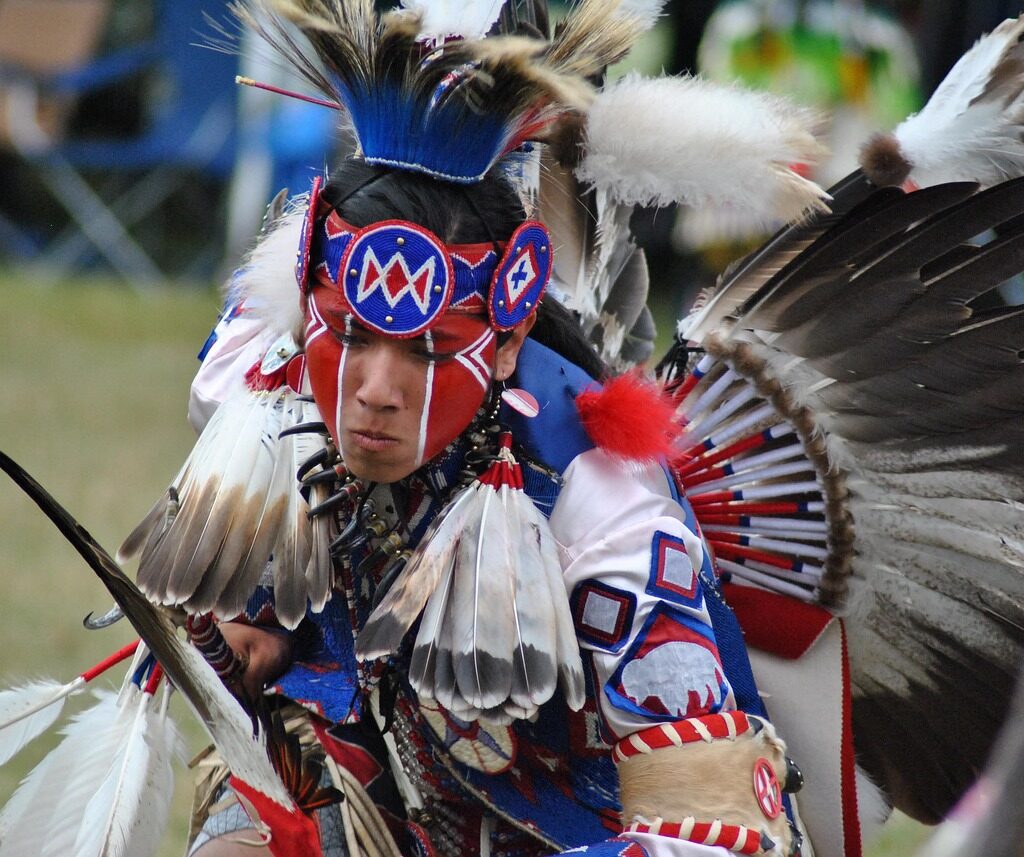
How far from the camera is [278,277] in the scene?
2.55 m

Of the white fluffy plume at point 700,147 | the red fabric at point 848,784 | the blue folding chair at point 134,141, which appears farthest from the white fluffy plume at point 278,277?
the blue folding chair at point 134,141

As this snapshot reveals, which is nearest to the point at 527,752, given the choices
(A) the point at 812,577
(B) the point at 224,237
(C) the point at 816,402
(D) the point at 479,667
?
(D) the point at 479,667

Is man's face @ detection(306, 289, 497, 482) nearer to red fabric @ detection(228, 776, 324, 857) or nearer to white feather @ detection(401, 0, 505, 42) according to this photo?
white feather @ detection(401, 0, 505, 42)

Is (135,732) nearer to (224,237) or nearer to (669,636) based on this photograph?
(669,636)

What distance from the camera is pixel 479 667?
225 centimetres

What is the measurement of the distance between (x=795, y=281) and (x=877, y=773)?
0.93 metres

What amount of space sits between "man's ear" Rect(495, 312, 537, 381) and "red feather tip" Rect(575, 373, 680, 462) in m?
0.13

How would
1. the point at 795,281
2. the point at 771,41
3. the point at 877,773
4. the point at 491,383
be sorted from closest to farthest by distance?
the point at 491,383, the point at 795,281, the point at 877,773, the point at 771,41

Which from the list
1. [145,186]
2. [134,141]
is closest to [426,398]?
[145,186]

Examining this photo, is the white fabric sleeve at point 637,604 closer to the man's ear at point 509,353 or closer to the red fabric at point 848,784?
the man's ear at point 509,353

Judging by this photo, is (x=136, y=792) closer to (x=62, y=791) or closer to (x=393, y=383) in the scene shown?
(x=62, y=791)

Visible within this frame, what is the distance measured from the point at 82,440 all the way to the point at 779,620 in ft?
19.7

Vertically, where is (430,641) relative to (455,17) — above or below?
below

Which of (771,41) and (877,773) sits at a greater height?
(771,41)
